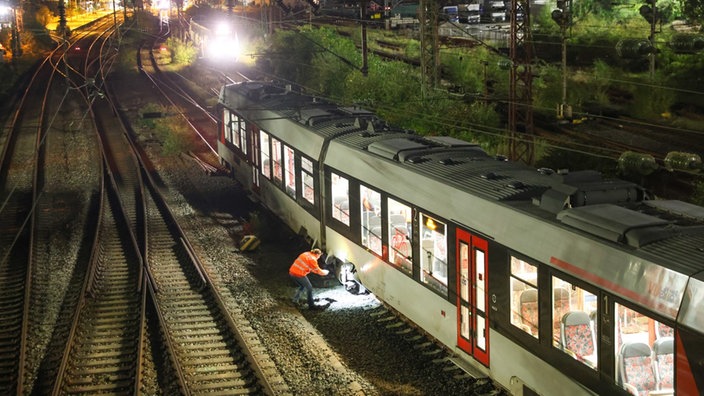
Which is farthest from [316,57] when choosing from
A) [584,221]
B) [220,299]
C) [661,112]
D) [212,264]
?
[584,221]

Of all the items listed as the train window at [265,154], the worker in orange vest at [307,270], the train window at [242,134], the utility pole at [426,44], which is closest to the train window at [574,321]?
the worker in orange vest at [307,270]

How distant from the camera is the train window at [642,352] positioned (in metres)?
8.27

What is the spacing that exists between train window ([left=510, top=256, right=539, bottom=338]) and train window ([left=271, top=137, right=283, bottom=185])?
1020 centimetres

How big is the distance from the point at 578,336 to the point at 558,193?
178 centimetres

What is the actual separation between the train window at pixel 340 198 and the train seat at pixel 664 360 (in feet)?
26.5

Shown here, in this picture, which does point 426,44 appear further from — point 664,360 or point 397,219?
point 664,360

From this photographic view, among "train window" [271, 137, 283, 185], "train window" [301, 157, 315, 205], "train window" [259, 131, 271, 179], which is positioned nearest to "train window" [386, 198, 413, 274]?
"train window" [301, 157, 315, 205]

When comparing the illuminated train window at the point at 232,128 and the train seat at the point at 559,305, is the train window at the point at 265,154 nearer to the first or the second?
the illuminated train window at the point at 232,128

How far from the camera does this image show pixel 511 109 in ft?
72.6

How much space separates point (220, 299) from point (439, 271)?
4986 mm

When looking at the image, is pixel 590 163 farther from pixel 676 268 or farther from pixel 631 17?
pixel 631 17

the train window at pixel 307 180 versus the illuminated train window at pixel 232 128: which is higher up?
the illuminated train window at pixel 232 128

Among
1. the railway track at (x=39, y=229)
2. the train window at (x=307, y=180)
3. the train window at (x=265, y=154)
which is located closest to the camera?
the railway track at (x=39, y=229)

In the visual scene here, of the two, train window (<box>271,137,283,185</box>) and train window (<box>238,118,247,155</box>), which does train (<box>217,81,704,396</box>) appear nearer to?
train window (<box>271,137,283,185</box>)
